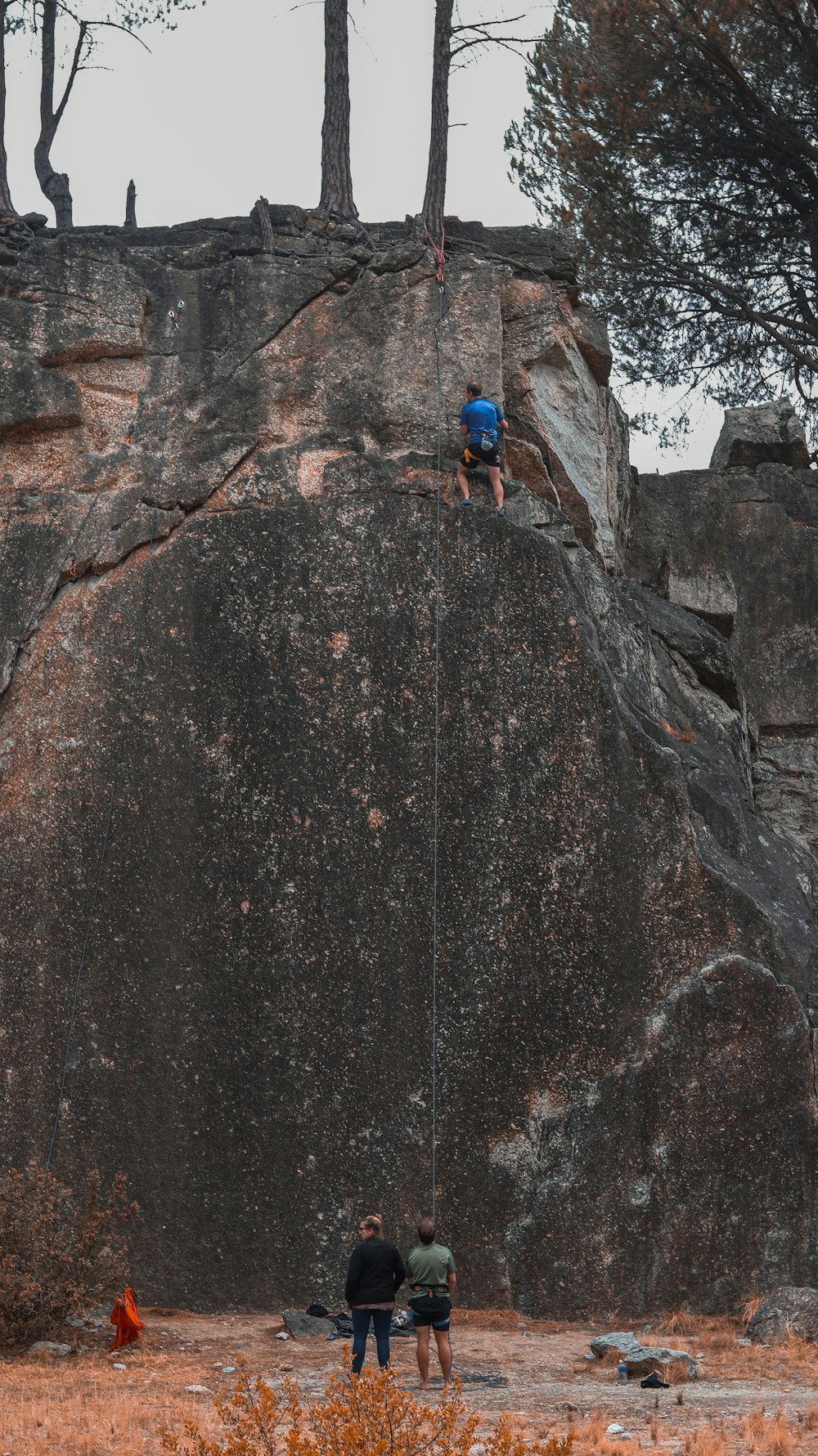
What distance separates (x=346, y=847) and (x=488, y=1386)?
3847 mm

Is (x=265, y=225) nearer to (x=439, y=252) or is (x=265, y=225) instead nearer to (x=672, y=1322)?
(x=439, y=252)

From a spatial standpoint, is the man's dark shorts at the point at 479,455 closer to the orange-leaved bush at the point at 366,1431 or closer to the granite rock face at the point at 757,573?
the granite rock face at the point at 757,573

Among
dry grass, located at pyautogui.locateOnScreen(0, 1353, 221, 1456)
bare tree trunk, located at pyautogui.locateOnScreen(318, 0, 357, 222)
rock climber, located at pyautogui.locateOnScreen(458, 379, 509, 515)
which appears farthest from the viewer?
bare tree trunk, located at pyautogui.locateOnScreen(318, 0, 357, 222)

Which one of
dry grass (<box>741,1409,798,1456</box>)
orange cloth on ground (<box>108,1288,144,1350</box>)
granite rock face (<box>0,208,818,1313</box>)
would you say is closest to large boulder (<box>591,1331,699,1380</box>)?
dry grass (<box>741,1409,798,1456</box>)

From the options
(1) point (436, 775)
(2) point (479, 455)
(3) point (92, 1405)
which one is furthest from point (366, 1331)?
(2) point (479, 455)

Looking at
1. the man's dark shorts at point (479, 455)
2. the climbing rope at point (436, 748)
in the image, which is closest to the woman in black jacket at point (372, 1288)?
the climbing rope at point (436, 748)

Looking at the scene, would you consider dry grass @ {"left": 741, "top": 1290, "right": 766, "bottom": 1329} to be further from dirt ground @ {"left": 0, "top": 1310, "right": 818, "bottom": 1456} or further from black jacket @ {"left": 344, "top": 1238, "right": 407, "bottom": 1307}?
black jacket @ {"left": 344, "top": 1238, "right": 407, "bottom": 1307}

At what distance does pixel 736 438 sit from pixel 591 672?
7512mm

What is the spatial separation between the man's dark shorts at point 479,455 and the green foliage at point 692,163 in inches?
295

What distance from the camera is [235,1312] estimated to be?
1021cm

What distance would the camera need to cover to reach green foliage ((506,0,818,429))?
677 inches

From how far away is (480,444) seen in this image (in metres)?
11.8

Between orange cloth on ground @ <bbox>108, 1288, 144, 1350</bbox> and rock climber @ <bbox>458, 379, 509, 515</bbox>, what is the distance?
6.10m

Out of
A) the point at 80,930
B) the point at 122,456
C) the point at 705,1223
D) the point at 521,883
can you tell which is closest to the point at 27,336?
the point at 122,456
